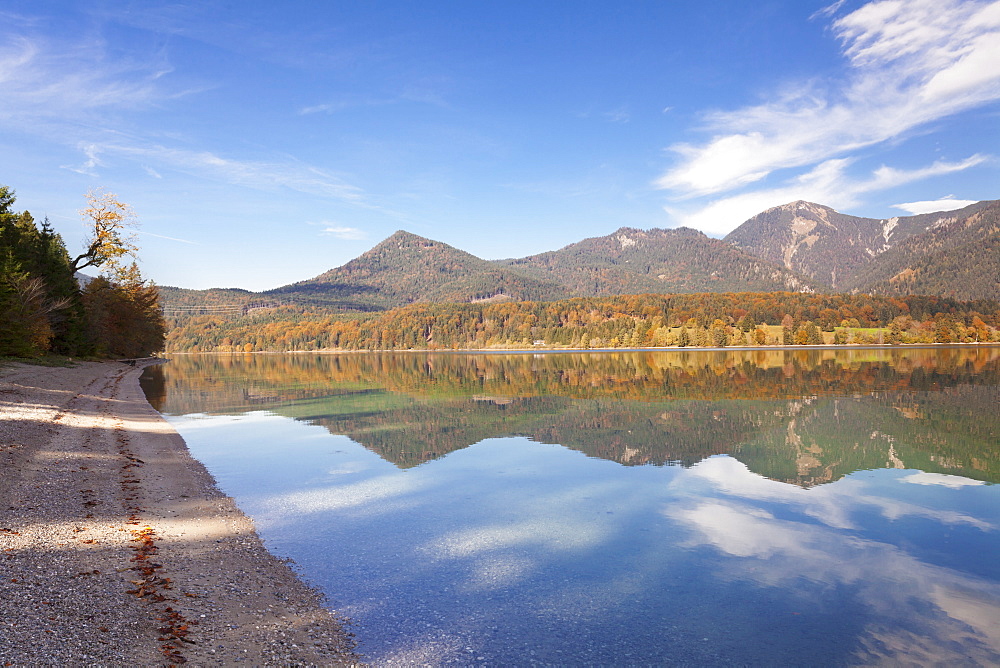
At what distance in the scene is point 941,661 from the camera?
22.6ft

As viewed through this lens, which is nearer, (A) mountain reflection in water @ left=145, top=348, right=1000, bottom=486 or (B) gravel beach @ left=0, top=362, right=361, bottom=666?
(B) gravel beach @ left=0, top=362, right=361, bottom=666

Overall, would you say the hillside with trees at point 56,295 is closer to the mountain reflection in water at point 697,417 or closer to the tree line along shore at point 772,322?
the mountain reflection in water at point 697,417

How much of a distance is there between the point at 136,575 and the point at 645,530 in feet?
31.2

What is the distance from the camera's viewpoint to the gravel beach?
6.41 metres

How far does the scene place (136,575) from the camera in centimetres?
850

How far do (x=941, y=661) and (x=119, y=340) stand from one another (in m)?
95.3

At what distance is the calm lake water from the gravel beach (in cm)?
77

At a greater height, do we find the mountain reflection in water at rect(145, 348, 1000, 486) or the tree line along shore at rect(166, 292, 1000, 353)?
the tree line along shore at rect(166, 292, 1000, 353)

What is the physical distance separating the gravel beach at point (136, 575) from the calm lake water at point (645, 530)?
2.54 feet

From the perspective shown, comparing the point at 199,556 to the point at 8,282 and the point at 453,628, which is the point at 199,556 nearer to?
the point at 453,628

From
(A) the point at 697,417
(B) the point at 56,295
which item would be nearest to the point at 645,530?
(A) the point at 697,417

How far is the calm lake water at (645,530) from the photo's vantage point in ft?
24.7

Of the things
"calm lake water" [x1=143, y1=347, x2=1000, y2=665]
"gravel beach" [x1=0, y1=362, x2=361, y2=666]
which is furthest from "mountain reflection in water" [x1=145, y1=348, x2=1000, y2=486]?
"gravel beach" [x1=0, y1=362, x2=361, y2=666]

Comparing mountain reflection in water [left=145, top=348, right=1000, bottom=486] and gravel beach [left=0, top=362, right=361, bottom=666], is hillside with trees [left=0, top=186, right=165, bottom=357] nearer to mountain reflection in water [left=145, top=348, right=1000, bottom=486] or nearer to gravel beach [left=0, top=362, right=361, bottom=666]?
mountain reflection in water [left=145, top=348, right=1000, bottom=486]
